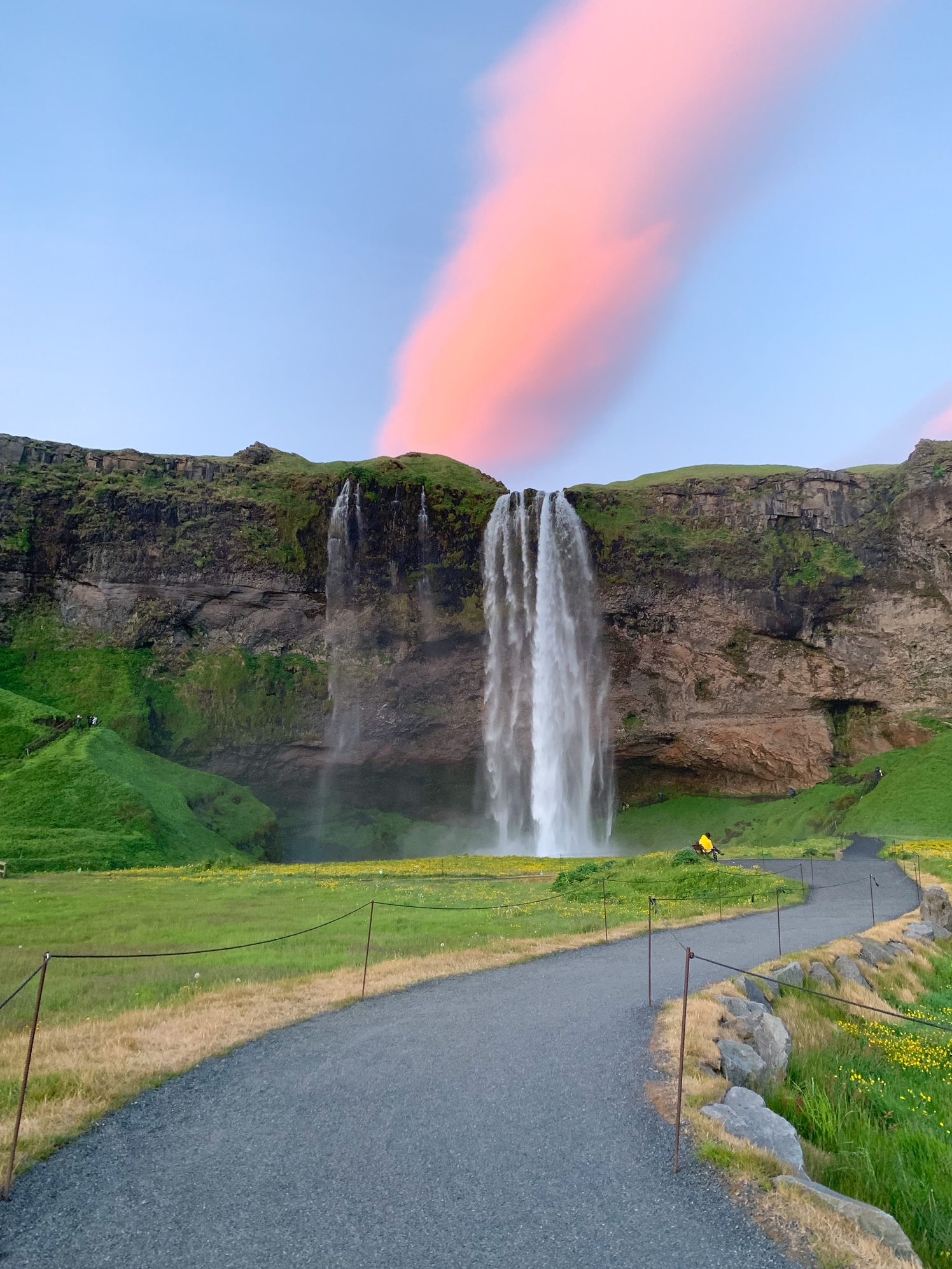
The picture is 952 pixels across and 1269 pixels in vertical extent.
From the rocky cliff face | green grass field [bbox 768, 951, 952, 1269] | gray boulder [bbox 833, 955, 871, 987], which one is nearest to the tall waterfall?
the rocky cliff face

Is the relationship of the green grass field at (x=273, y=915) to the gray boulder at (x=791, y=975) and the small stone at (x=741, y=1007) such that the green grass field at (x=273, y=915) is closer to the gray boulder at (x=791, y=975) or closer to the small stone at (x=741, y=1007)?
the gray boulder at (x=791, y=975)

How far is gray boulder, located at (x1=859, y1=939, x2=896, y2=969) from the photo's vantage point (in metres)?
16.8

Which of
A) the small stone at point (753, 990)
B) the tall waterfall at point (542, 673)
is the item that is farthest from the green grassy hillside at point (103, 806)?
the small stone at point (753, 990)

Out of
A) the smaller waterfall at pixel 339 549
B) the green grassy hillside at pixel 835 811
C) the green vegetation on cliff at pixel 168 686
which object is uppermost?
the smaller waterfall at pixel 339 549

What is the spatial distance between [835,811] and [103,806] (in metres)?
59.0

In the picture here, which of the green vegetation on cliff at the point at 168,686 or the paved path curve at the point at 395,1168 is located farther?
the green vegetation on cliff at the point at 168,686

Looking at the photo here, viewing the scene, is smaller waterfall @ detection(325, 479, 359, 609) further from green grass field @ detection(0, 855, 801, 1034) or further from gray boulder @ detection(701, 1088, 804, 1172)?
gray boulder @ detection(701, 1088, 804, 1172)

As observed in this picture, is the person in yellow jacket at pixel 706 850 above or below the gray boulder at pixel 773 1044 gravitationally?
below

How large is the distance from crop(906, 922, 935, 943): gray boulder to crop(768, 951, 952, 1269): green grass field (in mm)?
6465

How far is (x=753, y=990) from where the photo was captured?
12.7 metres

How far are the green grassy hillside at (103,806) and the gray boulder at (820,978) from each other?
39.8m

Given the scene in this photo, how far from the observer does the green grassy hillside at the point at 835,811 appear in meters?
57.1

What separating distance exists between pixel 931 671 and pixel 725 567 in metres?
21.3

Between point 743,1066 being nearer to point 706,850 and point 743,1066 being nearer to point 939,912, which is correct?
point 939,912
